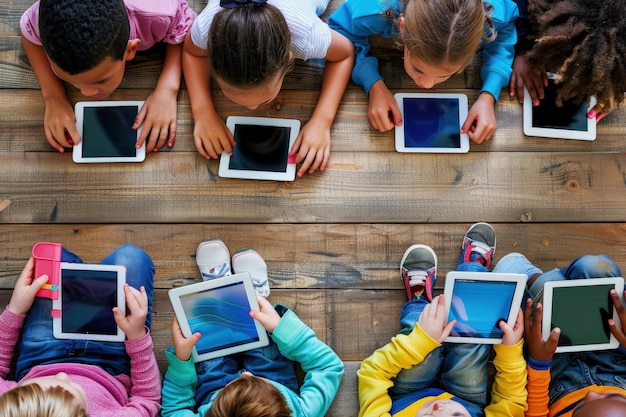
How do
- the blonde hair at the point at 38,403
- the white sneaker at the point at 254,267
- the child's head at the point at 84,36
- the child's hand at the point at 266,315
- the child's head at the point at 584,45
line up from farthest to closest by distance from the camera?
the white sneaker at the point at 254,267 < the child's hand at the point at 266,315 < the child's head at the point at 584,45 < the child's head at the point at 84,36 < the blonde hair at the point at 38,403

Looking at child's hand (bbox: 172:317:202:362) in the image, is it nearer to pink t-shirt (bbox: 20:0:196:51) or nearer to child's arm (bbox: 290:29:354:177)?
child's arm (bbox: 290:29:354:177)

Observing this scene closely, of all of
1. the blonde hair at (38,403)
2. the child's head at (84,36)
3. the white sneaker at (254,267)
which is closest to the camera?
the blonde hair at (38,403)

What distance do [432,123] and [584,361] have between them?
813 millimetres

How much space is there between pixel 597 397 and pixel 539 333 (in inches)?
9.0

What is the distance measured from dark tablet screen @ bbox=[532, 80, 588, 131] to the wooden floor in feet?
0.17

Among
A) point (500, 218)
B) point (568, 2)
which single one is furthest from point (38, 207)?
point (568, 2)

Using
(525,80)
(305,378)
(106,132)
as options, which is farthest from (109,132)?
(525,80)

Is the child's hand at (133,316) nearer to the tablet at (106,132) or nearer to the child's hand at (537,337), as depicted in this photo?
the tablet at (106,132)

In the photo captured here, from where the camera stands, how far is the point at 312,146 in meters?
1.73

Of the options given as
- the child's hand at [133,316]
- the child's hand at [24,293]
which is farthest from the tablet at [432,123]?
the child's hand at [24,293]

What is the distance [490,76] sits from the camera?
1.75 m

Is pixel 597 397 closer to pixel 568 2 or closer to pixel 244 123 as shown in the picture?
pixel 568 2

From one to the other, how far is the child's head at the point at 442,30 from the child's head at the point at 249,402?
0.89 meters

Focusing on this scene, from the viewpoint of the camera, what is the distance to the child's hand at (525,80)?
175 centimetres
